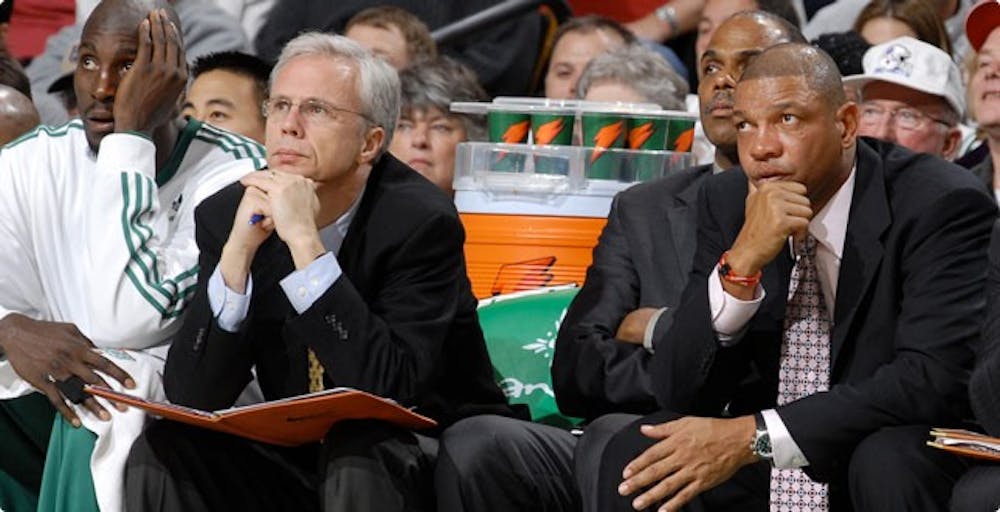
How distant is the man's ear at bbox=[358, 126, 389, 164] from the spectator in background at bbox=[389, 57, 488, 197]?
4.99ft

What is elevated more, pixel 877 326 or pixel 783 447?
pixel 877 326

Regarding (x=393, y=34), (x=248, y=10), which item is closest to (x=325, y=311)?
(x=393, y=34)

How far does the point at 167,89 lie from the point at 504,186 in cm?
104

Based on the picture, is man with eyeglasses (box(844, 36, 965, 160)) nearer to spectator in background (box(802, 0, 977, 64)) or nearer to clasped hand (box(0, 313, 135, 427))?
spectator in background (box(802, 0, 977, 64))

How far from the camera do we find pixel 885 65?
5.71 metres

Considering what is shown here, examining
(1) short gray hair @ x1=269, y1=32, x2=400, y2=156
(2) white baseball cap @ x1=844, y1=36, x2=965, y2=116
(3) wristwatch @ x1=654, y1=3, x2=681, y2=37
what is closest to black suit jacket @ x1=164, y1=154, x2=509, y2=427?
(1) short gray hair @ x1=269, y1=32, x2=400, y2=156

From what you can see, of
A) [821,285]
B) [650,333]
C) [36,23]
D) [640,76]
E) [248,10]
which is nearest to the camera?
[821,285]

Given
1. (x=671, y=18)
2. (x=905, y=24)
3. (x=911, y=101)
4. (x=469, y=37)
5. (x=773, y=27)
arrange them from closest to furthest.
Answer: (x=773, y=27)
(x=911, y=101)
(x=905, y=24)
(x=469, y=37)
(x=671, y=18)

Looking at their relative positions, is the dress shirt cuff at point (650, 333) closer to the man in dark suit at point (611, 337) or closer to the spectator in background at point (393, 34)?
the man in dark suit at point (611, 337)

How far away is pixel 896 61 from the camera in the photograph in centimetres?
572

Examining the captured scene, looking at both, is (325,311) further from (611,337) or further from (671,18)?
(671,18)

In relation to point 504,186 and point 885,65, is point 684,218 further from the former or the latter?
point 885,65

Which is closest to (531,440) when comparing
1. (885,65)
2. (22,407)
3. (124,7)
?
(22,407)

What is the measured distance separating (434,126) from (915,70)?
1.51 metres
